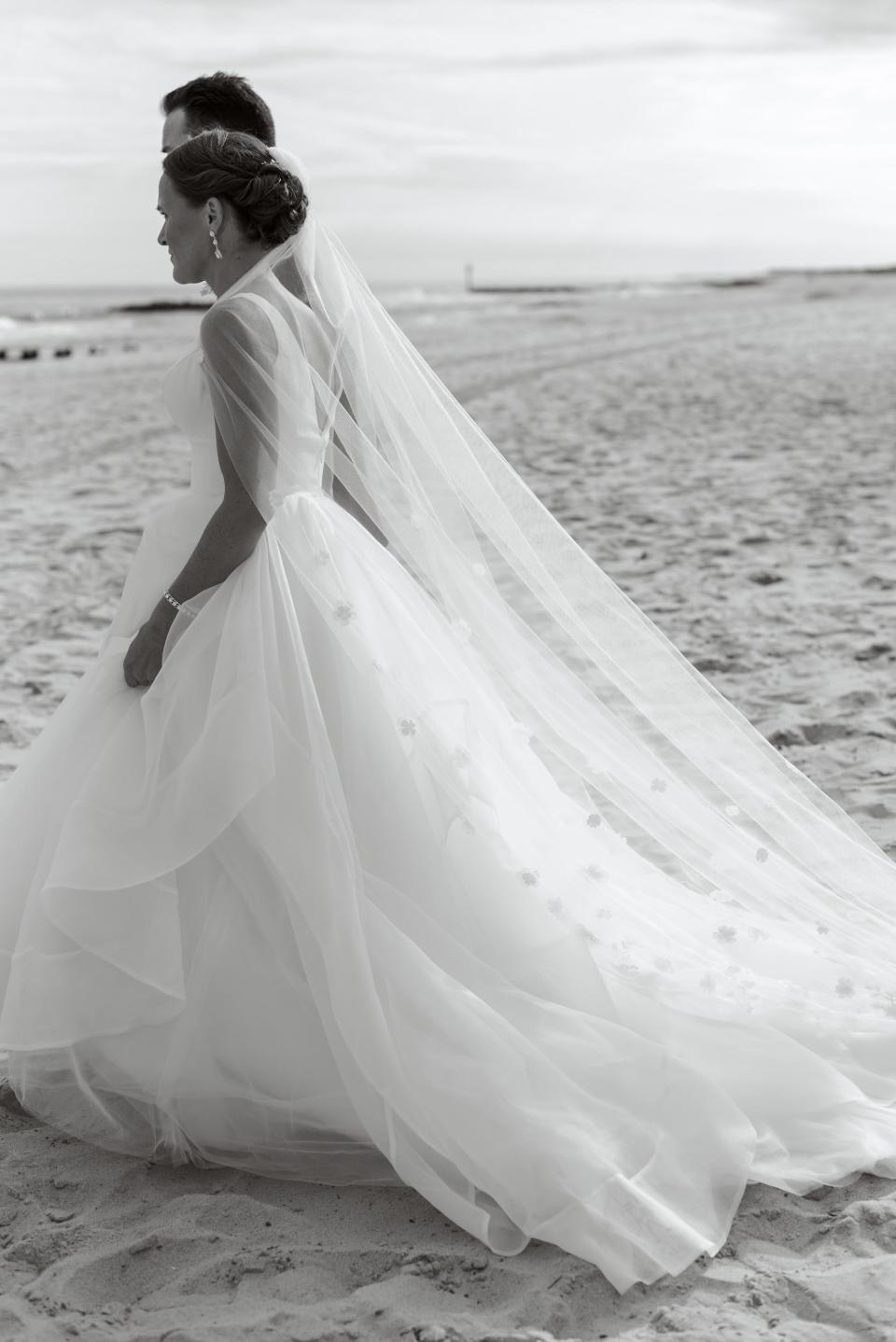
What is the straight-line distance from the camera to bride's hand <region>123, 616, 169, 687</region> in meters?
2.69

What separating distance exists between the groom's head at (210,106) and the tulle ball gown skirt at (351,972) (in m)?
1.40

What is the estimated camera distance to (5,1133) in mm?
2732

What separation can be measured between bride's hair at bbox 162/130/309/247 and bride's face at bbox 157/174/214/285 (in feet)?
0.06

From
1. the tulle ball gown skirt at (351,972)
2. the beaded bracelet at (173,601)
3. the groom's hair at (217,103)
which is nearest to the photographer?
the tulle ball gown skirt at (351,972)

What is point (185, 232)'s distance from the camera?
2586 mm

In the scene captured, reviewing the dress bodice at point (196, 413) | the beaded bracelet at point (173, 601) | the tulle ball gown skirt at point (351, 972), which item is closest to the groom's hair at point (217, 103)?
the dress bodice at point (196, 413)

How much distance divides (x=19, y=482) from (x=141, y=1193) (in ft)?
28.4

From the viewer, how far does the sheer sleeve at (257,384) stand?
2504 mm

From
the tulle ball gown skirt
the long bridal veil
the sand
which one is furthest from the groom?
the sand

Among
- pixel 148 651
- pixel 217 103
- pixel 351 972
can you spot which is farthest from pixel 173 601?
pixel 217 103

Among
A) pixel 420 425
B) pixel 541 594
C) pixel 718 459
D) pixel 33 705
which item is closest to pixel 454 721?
pixel 541 594

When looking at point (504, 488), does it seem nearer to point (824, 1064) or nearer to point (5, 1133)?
point (824, 1064)

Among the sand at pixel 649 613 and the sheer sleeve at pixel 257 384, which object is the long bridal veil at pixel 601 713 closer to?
the sheer sleeve at pixel 257 384

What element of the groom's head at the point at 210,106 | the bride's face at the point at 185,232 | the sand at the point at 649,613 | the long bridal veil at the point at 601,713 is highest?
the groom's head at the point at 210,106
